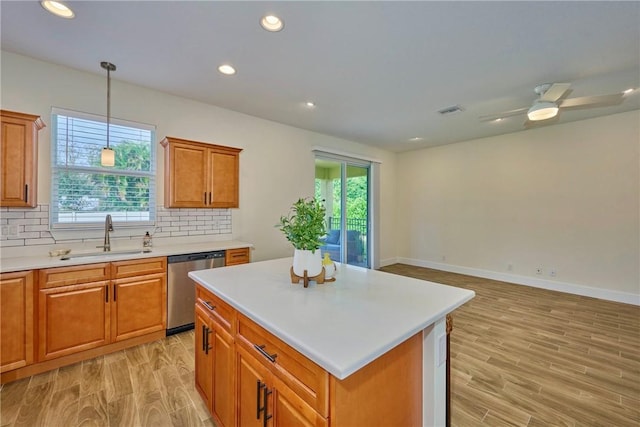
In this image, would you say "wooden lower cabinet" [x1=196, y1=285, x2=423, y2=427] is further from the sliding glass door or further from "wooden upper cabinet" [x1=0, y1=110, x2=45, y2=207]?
the sliding glass door

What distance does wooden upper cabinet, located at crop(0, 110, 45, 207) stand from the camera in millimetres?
2219

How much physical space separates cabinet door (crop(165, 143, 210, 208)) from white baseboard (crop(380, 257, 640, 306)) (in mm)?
4452

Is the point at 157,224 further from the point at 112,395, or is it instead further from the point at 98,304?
the point at 112,395

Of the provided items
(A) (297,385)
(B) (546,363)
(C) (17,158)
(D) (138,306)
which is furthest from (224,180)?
Answer: (B) (546,363)

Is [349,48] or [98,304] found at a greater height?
[349,48]

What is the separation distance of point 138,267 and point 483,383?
327cm

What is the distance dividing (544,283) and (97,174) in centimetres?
677

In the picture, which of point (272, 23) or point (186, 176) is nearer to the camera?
point (272, 23)

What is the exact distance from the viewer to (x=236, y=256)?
Result: 3.30 m

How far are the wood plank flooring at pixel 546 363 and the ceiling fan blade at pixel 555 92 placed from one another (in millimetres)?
2559

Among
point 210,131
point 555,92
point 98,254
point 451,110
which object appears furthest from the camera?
point 451,110

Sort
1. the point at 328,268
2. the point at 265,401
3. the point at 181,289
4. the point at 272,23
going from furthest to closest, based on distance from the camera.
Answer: the point at 181,289 → the point at 272,23 → the point at 328,268 → the point at 265,401

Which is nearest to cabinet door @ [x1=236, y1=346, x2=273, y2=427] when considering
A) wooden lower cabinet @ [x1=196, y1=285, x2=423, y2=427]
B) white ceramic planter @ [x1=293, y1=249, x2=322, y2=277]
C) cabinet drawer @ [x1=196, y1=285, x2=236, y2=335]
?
wooden lower cabinet @ [x1=196, y1=285, x2=423, y2=427]

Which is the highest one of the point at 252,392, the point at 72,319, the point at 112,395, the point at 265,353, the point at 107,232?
the point at 107,232
